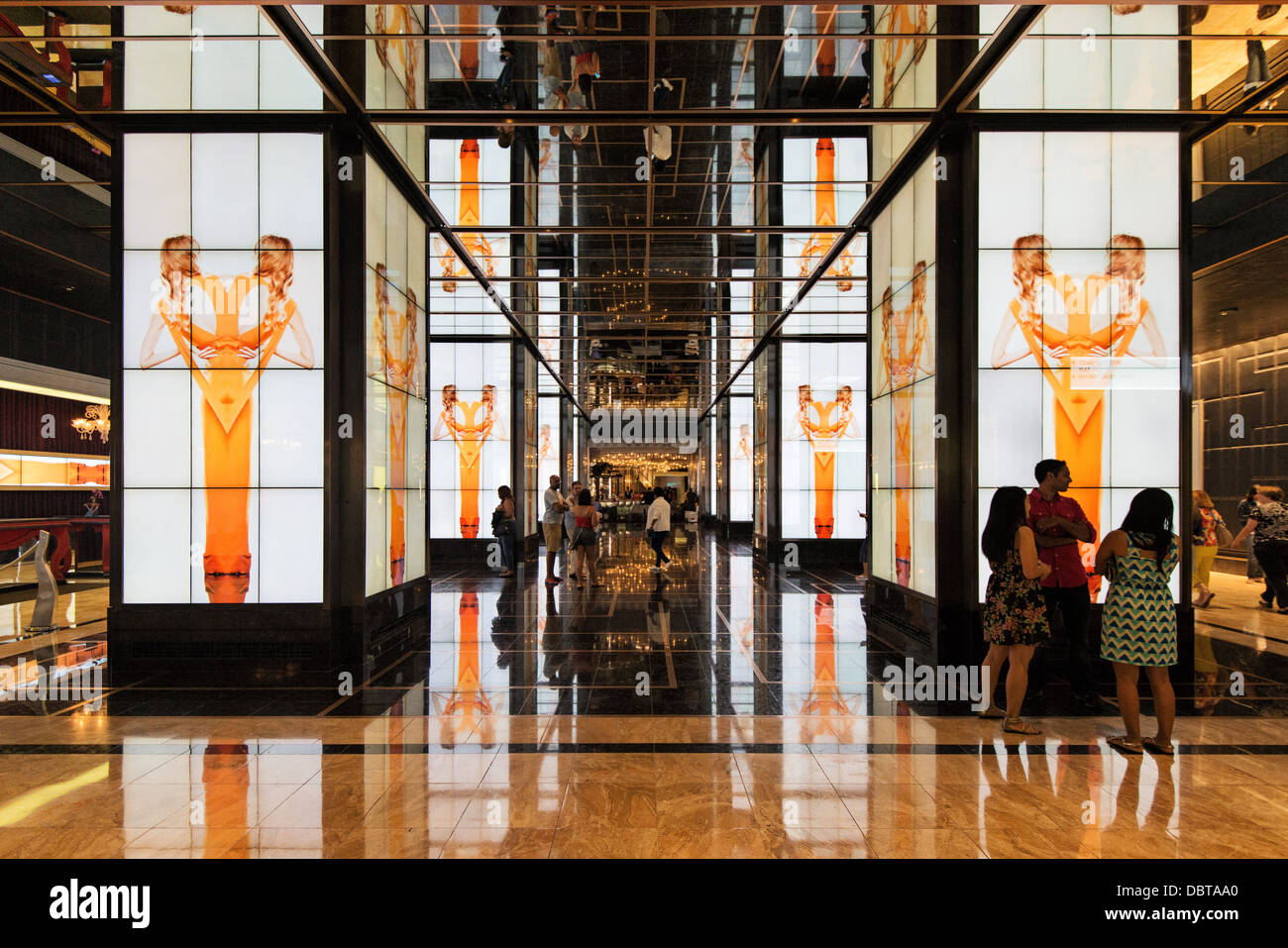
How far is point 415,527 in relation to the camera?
9125 mm

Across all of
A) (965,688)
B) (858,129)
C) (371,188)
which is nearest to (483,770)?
(965,688)

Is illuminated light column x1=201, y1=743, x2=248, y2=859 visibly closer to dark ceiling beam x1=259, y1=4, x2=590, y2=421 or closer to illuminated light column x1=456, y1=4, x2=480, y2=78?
dark ceiling beam x1=259, y1=4, x2=590, y2=421

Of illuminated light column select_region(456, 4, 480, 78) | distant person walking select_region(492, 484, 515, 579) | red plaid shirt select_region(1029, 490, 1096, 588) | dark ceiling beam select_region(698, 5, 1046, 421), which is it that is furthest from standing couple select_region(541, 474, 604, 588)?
red plaid shirt select_region(1029, 490, 1096, 588)

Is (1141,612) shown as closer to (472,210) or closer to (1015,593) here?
(1015,593)

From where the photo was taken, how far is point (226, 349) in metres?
7.25

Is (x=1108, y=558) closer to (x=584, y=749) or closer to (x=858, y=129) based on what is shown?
(x=584, y=749)

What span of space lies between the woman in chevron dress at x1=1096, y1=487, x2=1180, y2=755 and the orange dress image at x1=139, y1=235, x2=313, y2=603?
692 centimetres

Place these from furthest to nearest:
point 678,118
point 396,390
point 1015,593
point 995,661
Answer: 1. point 396,390
2. point 678,118
3. point 995,661
4. point 1015,593

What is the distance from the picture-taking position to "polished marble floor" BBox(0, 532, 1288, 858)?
146 inches

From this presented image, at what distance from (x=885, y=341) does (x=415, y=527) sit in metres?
6.01

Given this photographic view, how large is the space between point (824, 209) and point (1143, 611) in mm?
8102

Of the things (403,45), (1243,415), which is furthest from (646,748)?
(1243,415)

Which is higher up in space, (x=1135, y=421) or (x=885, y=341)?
(x=885, y=341)
